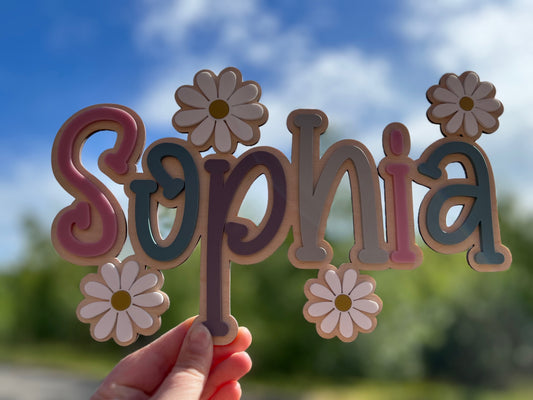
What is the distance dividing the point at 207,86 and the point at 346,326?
621 mm

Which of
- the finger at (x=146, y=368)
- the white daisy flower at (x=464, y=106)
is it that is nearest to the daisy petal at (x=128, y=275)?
the finger at (x=146, y=368)

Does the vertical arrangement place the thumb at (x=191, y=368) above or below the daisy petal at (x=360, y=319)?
below

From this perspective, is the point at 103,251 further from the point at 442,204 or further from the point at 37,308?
the point at 37,308

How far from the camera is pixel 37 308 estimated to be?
21.6 ft

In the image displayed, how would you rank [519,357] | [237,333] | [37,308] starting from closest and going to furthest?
1. [237,333]
2. [519,357]
3. [37,308]

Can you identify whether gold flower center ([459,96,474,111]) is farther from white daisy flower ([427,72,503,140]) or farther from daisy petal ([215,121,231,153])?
daisy petal ([215,121,231,153])

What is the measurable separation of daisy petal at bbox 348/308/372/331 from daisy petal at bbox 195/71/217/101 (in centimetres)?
57

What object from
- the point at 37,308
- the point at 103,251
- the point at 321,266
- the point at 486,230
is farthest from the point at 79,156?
the point at 37,308

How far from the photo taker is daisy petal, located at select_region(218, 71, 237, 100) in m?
1.02

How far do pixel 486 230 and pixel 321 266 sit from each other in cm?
40

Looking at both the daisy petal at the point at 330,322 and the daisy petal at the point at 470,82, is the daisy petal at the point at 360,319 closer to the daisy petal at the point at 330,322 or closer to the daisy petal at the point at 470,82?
the daisy petal at the point at 330,322

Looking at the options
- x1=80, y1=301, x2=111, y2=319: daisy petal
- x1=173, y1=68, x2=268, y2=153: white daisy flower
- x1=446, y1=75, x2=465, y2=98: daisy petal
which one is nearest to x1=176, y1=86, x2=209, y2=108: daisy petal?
x1=173, y1=68, x2=268, y2=153: white daisy flower

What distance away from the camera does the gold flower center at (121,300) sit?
0.95 metres

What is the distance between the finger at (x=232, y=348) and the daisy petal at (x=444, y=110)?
678 mm
